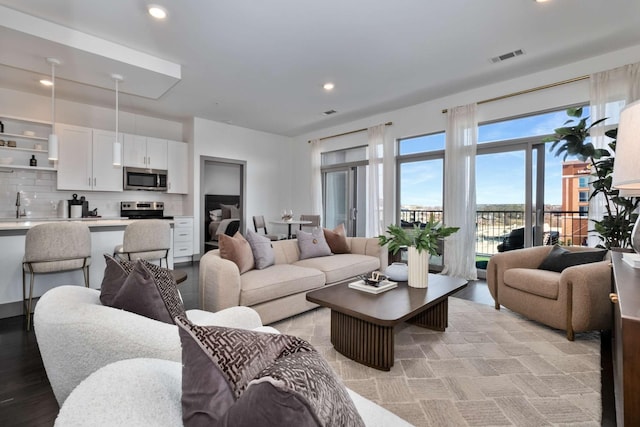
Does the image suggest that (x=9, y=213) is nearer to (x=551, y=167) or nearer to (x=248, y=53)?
(x=248, y=53)

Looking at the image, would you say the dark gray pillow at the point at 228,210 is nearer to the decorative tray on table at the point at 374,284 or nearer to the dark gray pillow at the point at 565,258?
the decorative tray on table at the point at 374,284

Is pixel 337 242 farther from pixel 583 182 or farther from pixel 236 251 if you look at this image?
pixel 583 182

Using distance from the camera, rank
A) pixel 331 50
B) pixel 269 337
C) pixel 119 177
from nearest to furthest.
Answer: pixel 269 337 < pixel 331 50 < pixel 119 177

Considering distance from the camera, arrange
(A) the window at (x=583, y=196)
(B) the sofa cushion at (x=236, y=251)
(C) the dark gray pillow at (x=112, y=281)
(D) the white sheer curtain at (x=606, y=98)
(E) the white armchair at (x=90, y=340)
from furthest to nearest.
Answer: (A) the window at (x=583, y=196)
(D) the white sheer curtain at (x=606, y=98)
(B) the sofa cushion at (x=236, y=251)
(C) the dark gray pillow at (x=112, y=281)
(E) the white armchair at (x=90, y=340)

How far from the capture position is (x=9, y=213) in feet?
15.1

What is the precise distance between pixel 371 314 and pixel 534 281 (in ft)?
6.00

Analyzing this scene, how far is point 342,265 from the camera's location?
11.4 ft

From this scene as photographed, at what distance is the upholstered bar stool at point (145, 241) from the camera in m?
3.16

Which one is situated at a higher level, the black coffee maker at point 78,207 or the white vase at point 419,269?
the black coffee maker at point 78,207

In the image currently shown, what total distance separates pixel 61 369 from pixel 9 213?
5.46 meters

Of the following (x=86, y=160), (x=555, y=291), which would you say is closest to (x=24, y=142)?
(x=86, y=160)

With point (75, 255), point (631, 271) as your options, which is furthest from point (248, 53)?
point (631, 271)

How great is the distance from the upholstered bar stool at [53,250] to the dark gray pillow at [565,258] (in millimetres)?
4693

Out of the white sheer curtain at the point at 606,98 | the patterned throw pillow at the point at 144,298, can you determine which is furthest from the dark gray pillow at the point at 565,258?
the patterned throw pillow at the point at 144,298
